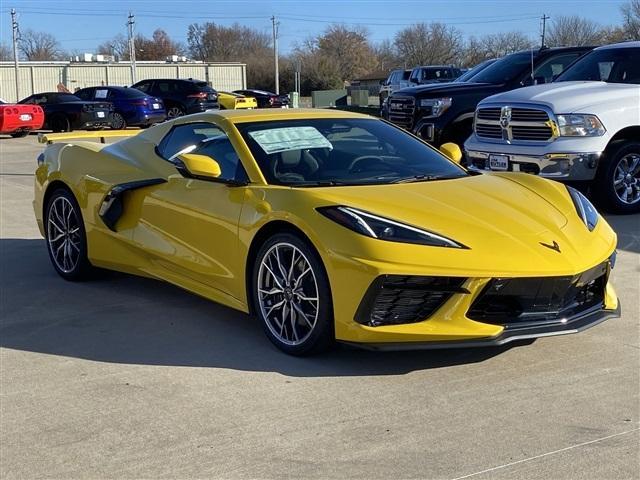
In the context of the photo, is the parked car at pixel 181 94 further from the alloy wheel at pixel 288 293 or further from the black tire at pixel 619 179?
the alloy wheel at pixel 288 293

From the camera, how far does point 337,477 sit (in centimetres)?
311

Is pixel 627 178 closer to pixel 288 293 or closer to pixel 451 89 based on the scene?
pixel 451 89

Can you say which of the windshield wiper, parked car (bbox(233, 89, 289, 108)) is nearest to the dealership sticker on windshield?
the windshield wiper

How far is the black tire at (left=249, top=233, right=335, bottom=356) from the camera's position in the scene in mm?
4215

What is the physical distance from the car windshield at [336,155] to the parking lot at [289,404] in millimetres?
1060

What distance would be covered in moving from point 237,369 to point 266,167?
1289 millimetres

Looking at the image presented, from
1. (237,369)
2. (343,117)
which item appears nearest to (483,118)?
(343,117)

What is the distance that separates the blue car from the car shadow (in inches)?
823

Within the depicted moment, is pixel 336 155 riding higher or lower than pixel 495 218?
higher

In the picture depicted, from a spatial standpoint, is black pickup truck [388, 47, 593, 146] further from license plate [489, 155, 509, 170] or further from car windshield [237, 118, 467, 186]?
car windshield [237, 118, 467, 186]

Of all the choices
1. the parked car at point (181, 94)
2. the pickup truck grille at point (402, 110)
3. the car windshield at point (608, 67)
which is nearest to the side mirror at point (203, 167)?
the car windshield at point (608, 67)

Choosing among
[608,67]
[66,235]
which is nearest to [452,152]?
[66,235]

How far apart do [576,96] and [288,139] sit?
481 cm

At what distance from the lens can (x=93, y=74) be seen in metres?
63.7
